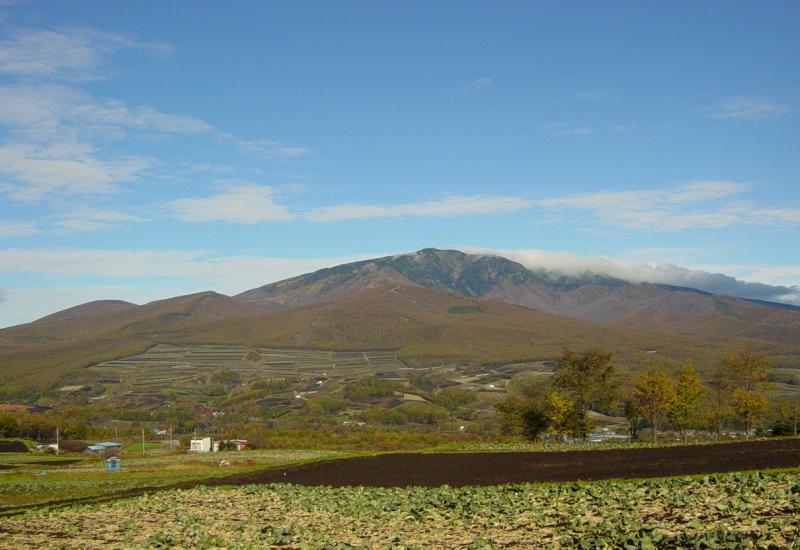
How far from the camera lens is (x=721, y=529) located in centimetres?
1981

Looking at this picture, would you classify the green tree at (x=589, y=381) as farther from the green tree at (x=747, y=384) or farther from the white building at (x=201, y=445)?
the white building at (x=201, y=445)

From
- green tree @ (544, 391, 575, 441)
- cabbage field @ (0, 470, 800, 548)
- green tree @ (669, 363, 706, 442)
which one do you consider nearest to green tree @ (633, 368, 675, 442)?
green tree @ (669, 363, 706, 442)

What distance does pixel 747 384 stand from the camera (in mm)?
95250

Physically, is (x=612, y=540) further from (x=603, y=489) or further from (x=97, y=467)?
(x=97, y=467)

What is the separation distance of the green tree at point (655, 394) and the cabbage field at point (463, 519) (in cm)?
5497

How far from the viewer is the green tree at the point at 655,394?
87.8 meters

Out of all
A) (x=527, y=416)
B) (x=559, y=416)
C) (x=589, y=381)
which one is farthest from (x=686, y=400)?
(x=527, y=416)

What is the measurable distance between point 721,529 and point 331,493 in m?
25.8

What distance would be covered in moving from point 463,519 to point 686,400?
68571 millimetres

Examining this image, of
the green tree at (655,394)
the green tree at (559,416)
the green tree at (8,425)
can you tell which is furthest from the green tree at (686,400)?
the green tree at (8,425)

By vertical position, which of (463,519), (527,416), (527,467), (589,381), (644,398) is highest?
(463,519)

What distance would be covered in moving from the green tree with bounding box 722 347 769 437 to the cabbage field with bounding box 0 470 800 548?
196 ft

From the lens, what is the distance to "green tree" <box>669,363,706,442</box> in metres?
88.2

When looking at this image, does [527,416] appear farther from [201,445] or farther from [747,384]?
[201,445]
